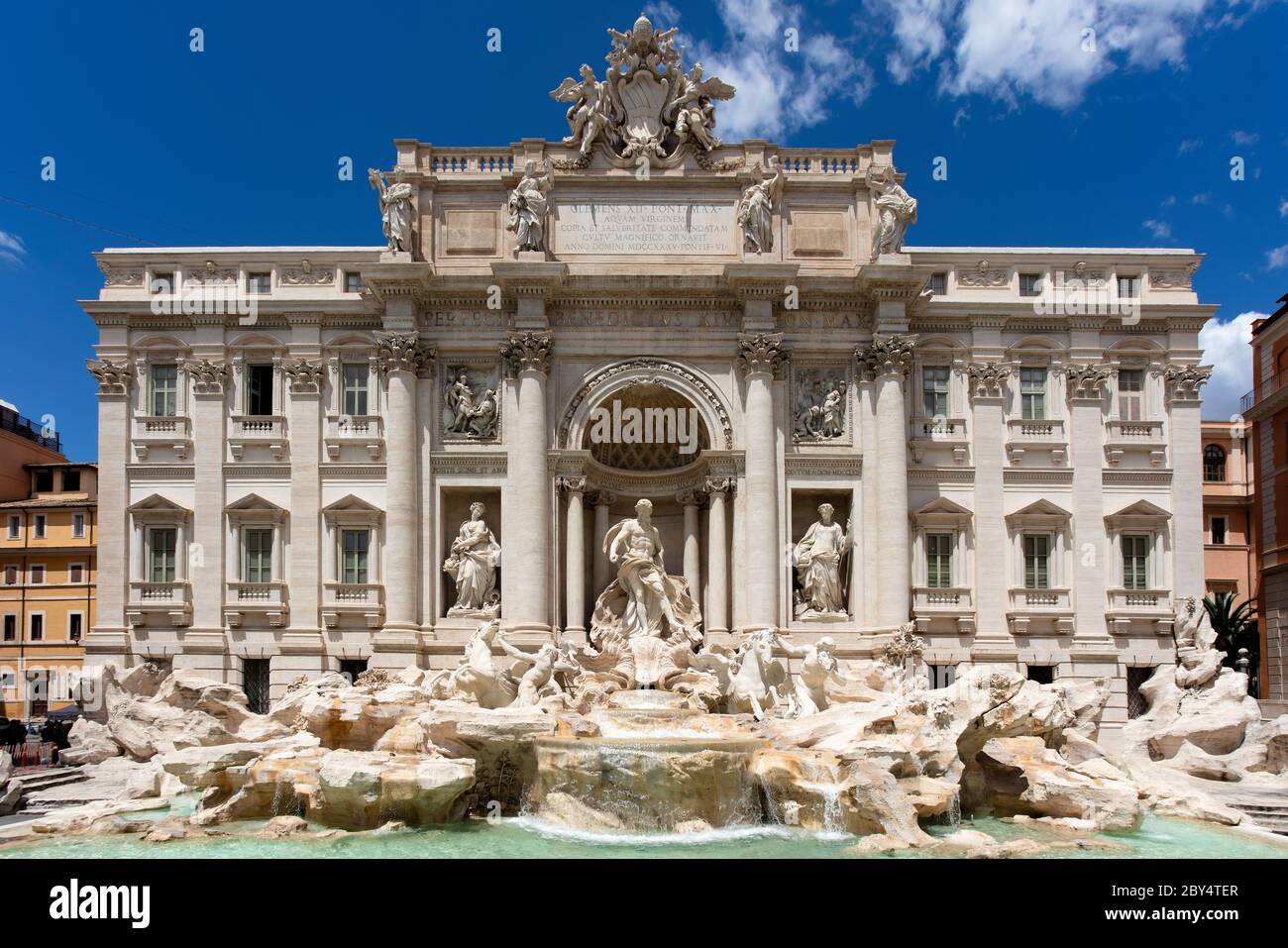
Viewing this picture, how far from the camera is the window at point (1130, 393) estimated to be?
28.2 metres

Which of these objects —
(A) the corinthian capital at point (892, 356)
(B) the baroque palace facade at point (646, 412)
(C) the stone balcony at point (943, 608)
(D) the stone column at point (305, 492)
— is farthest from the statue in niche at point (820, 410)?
(D) the stone column at point (305, 492)

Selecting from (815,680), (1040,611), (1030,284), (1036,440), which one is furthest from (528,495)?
(1030,284)

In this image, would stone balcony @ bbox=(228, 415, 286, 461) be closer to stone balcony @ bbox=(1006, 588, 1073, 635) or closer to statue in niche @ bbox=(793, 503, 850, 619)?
statue in niche @ bbox=(793, 503, 850, 619)

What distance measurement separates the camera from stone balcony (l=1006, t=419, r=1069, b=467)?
27.7 metres

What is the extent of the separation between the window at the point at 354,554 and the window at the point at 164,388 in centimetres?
627

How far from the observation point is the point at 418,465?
27031 mm

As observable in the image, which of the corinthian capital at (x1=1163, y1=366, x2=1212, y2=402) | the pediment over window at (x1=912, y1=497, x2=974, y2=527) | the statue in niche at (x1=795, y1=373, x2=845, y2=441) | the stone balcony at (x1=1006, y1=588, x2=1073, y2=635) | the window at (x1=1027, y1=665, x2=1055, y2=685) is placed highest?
the corinthian capital at (x1=1163, y1=366, x2=1212, y2=402)

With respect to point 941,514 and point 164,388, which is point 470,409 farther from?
point 941,514

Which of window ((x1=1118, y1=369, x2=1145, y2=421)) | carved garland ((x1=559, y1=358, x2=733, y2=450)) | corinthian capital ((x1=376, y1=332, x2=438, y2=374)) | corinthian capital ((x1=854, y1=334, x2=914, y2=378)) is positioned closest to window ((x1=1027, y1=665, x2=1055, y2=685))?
window ((x1=1118, y1=369, x2=1145, y2=421))

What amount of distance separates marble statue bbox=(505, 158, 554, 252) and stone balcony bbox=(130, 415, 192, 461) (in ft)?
35.3

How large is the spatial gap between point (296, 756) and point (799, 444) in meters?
15.2

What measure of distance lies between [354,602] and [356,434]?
468 centimetres
